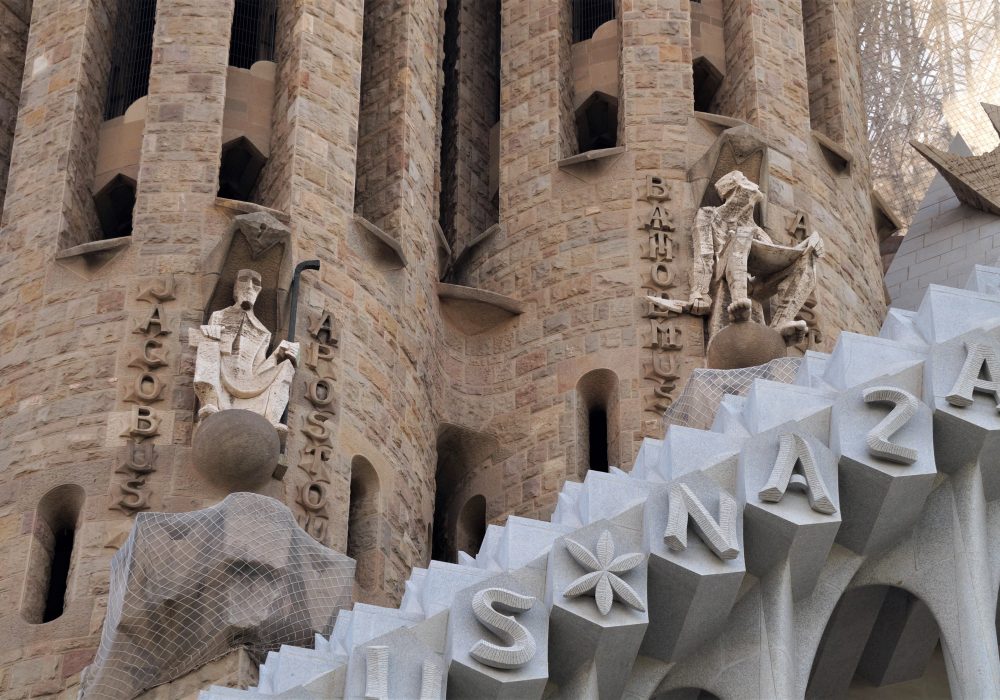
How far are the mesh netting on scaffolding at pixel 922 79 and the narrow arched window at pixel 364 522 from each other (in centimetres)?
1392

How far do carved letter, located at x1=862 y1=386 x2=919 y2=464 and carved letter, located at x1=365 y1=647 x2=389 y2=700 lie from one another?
3.73m

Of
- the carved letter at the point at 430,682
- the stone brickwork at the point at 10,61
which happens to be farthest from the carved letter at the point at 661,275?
the carved letter at the point at 430,682

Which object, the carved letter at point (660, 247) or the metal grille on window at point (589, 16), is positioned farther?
the metal grille on window at point (589, 16)

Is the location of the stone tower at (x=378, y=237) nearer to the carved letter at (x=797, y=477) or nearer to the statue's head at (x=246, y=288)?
the statue's head at (x=246, y=288)

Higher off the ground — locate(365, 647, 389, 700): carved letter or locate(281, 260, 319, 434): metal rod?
locate(281, 260, 319, 434): metal rod

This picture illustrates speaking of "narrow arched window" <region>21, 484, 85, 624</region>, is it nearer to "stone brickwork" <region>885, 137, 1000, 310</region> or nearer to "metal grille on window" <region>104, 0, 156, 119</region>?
"metal grille on window" <region>104, 0, 156, 119</region>

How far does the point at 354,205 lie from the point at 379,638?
8766mm

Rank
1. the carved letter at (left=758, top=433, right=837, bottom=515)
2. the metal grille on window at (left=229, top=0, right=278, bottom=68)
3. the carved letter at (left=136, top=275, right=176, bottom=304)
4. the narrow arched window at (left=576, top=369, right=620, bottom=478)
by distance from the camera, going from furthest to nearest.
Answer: the metal grille on window at (left=229, top=0, right=278, bottom=68) < the narrow arched window at (left=576, top=369, right=620, bottom=478) < the carved letter at (left=136, top=275, right=176, bottom=304) < the carved letter at (left=758, top=433, right=837, bottom=515)

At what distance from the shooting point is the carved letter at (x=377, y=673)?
22375 millimetres

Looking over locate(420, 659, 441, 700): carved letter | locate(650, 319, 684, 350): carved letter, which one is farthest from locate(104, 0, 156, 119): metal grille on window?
locate(420, 659, 441, 700): carved letter

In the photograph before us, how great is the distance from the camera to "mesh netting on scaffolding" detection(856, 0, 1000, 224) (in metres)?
41.2

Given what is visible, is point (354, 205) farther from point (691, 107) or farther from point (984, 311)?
point (984, 311)

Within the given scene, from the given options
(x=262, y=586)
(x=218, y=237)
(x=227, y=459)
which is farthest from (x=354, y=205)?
(x=262, y=586)

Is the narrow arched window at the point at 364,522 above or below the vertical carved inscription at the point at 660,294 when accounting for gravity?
below
